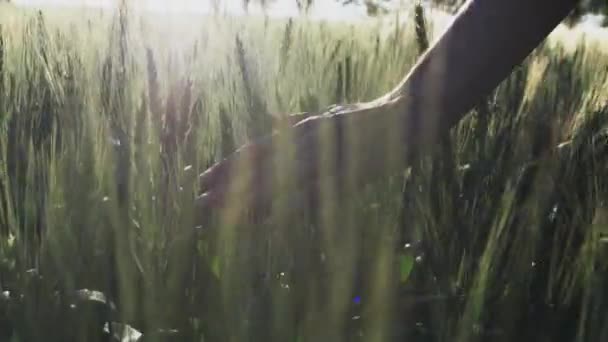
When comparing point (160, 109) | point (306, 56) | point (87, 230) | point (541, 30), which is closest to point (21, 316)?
point (87, 230)

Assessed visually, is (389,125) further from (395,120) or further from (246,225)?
(246,225)

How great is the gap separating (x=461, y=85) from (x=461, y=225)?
0.12 m

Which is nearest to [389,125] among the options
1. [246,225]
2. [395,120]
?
[395,120]

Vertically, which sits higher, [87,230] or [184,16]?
[184,16]

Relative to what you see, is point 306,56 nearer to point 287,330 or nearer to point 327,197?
point 327,197

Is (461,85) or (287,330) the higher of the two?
(461,85)

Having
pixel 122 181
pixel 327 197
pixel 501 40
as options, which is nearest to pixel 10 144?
pixel 122 181

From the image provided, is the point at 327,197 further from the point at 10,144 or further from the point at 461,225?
the point at 10,144

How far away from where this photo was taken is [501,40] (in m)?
0.74

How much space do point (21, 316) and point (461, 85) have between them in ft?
1.30

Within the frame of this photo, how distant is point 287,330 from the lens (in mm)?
595

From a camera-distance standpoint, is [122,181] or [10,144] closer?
[122,181]

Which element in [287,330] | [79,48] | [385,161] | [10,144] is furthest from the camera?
[79,48]

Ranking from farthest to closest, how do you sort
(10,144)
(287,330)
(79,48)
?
(79,48) < (10,144) < (287,330)
